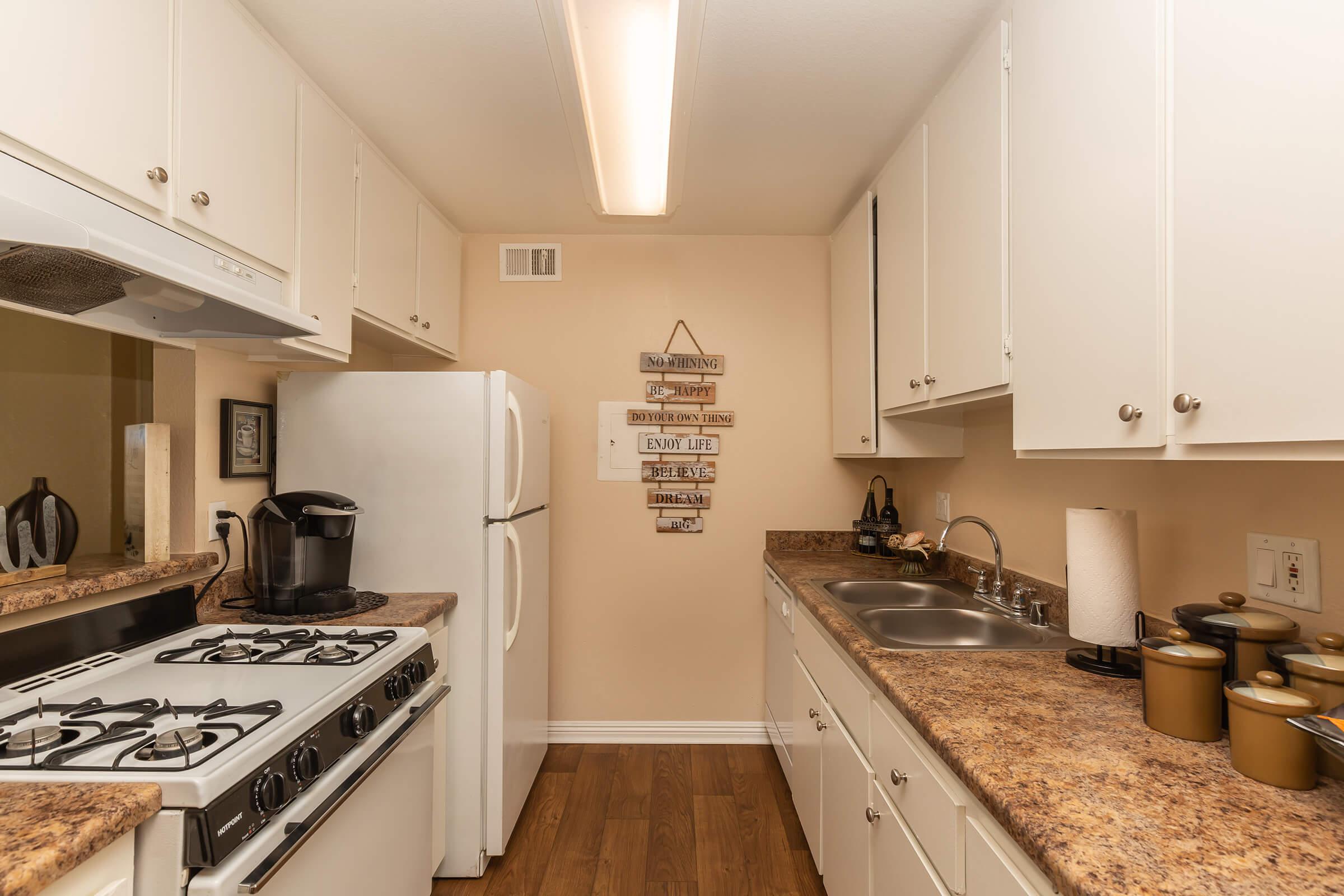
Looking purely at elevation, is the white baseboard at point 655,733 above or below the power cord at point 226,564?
below

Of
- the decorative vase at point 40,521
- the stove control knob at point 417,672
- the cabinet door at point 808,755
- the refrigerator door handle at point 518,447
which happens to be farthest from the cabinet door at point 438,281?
the cabinet door at point 808,755

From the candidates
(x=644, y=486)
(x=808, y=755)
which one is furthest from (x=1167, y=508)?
(x=644, y=486)

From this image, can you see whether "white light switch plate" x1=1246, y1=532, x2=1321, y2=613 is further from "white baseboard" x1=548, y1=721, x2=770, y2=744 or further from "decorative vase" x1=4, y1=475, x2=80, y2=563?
"decorative vase" x1=4, y1=475, x2=80, y2=563

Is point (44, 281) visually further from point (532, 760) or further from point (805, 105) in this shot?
point (532, 760)

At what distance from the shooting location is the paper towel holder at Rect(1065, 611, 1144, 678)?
1.28 m

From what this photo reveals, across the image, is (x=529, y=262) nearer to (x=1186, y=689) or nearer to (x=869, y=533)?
(x=869, y=533)

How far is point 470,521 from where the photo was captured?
2.12 metres

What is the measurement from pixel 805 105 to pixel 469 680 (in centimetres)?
208

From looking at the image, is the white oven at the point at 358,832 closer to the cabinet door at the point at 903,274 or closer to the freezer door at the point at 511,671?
the freezer door at the point at 511,671

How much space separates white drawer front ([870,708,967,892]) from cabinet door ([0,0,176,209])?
5.92 ft

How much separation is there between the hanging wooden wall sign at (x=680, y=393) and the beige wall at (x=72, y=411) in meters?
1.89

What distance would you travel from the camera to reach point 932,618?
6.50 ft

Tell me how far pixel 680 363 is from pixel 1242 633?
92.9 inches

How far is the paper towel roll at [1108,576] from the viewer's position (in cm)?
128
